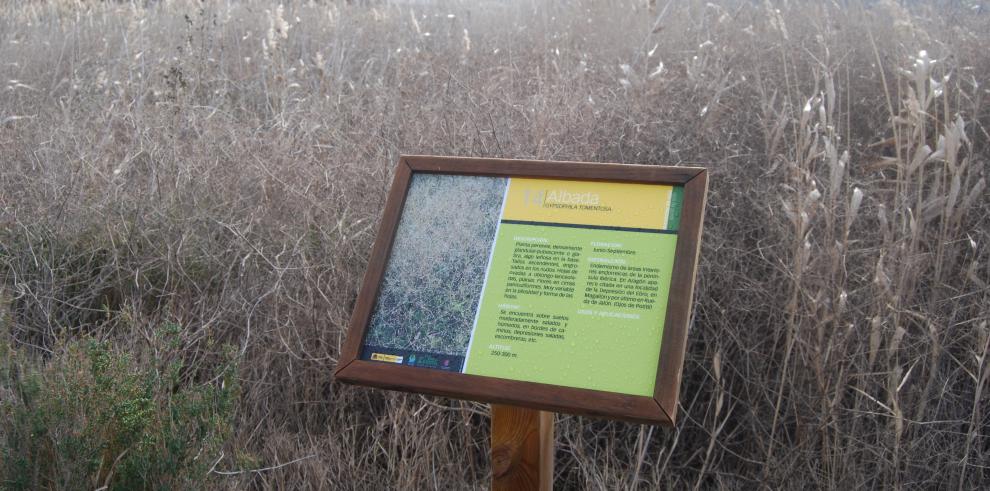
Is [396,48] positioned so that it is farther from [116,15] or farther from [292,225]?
[292,225]

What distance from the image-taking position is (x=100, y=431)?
6.37 ft

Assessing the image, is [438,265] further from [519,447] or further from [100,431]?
[100,431]

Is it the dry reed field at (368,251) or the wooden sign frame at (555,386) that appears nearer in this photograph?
the wooden sign frame at (555,386)

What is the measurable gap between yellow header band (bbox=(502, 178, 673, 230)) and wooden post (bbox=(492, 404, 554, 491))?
1.35 feet

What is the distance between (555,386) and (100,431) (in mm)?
1043

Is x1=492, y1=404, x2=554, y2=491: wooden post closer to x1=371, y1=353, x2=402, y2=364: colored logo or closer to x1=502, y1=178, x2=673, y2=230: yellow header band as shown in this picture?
x1=371, y1=353, x2=402, y2=364: colored logo

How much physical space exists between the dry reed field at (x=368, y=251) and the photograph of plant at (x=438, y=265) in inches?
19.4

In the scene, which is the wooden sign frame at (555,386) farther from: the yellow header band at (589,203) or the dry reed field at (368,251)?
the dry reed field at (368,251)

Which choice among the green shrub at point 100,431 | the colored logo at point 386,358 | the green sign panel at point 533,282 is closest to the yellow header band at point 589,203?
the green sign panel at point 533,282

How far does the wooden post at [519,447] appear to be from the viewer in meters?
1.80

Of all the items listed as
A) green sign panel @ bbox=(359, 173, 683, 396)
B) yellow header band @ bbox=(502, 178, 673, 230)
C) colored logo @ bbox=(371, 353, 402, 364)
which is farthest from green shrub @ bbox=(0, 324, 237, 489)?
yellow header band @ bbox=(502, 178, 673, 230)

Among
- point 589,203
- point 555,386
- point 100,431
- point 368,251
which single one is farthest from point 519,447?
point 368,251

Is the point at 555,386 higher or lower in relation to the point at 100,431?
higher

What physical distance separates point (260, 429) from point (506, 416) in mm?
1112
